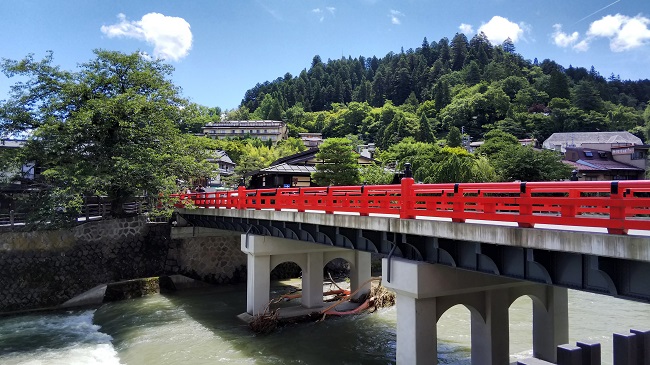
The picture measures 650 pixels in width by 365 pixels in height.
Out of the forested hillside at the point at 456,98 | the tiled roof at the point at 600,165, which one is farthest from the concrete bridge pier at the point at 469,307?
the forested hillside at the point at 456,98

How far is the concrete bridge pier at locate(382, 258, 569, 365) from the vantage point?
9.88 meters

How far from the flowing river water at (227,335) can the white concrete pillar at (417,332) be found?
460 centimetres

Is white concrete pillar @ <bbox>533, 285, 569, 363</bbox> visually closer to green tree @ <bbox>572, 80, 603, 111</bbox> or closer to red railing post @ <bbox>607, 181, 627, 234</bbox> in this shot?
red railing post @ <bbox>607, 181, 627, 234</bbox>

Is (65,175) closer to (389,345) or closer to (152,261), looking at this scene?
(152,261)

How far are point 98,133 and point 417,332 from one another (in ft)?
72.9

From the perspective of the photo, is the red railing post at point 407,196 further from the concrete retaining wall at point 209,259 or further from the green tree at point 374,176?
the green tree at point 374,176

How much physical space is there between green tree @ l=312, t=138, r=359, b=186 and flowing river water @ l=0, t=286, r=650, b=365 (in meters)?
17.2

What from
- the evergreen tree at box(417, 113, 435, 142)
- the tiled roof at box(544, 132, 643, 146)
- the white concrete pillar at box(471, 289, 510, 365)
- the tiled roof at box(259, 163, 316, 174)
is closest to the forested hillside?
the evergreen tree at box(417, 113, 435, 142)

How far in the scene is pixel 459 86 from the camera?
124875 millimetres

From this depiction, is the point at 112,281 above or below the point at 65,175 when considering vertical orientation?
below

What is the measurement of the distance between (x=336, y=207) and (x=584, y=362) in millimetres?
7439

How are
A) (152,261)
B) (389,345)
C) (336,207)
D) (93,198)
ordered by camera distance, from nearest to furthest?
(336,207)
(389,345)
(152,261)
(93,198)

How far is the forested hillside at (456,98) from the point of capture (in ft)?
294

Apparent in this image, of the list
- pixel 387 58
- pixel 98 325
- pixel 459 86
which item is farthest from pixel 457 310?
pixel 387 58
